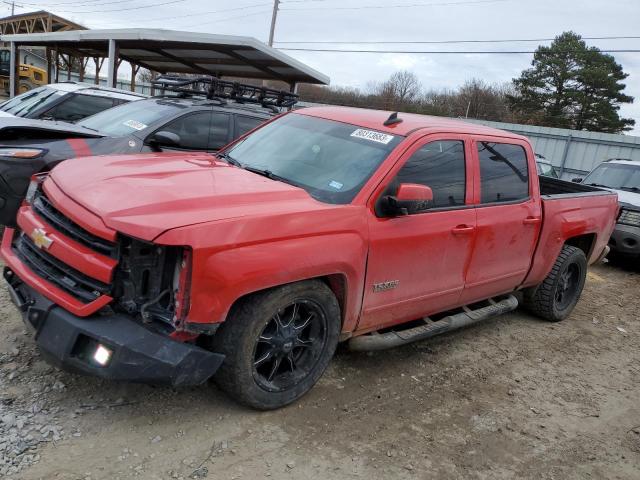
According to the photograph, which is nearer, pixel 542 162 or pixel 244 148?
pixel 244 148

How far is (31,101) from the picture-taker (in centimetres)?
885

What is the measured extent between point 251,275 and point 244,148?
1.81 meters

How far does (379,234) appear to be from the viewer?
3.58m

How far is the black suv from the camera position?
205 inches

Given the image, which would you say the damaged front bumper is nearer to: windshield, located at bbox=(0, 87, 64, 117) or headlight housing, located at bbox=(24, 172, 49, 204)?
headlight housing, located at bbox=(24, 172, 49, 204)

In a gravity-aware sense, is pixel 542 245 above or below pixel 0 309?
above

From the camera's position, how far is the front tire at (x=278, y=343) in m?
3.08

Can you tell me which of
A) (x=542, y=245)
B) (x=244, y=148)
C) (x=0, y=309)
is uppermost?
(x=244, y=148)

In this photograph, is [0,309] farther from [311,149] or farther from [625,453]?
[625,453]

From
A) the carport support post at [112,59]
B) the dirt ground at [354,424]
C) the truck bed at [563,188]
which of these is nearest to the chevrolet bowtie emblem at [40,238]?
the dirt ground at [354,424]

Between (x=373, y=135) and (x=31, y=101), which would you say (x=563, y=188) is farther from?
(x=31, y=101)

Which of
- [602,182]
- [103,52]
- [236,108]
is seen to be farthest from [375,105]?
[236,108]

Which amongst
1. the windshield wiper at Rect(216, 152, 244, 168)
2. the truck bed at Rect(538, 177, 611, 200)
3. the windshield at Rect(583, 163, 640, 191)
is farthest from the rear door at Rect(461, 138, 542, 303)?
the windshield at Rect(583, 163, 640, 191)

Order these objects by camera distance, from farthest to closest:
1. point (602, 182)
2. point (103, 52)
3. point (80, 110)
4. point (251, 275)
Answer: point (103, 52), point (602, 182), point (80, 110), point (251, 275)
